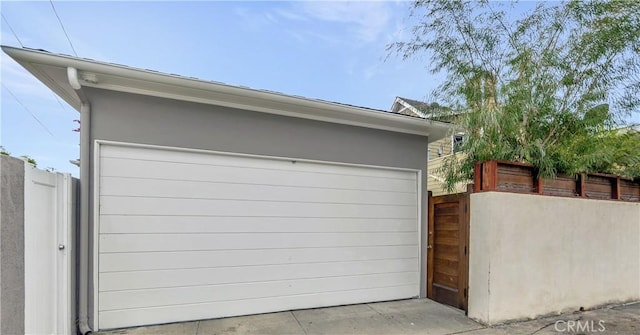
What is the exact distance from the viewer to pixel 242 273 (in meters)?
4.44

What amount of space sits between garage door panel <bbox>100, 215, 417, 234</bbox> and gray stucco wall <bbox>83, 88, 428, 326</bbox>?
12.3 inches

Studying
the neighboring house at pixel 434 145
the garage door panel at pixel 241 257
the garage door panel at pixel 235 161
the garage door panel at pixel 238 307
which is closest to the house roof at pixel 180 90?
the neighboring house at pixel 434 145

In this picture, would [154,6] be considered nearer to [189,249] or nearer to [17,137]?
[189,249]

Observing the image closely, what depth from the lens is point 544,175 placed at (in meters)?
4.61

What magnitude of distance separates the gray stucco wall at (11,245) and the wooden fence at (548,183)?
189 inches

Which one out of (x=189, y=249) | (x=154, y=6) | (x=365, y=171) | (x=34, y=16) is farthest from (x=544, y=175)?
(x=34, y=16)

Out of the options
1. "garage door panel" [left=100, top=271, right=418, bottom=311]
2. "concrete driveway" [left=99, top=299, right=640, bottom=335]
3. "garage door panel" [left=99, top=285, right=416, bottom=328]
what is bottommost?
"concrete driveway" [left=99, top=299, right=640, bottom=335]

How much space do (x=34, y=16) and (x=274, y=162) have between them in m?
5.52

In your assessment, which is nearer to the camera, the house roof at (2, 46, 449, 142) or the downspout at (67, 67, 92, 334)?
the house roof at (2, 46, 449, 142)

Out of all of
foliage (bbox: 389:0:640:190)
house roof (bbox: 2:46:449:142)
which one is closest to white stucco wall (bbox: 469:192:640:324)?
foliage (bbox: 389:0:640:190)

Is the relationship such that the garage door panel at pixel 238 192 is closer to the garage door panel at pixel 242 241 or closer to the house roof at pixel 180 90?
the garage door panel at pixel 242 241

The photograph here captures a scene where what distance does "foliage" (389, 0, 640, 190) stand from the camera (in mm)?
4492

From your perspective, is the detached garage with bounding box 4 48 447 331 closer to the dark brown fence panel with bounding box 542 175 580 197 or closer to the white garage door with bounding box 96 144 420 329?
the white garage door with bounding box 96 144 420 329

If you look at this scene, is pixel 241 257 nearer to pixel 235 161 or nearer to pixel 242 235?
pixel 242 235
